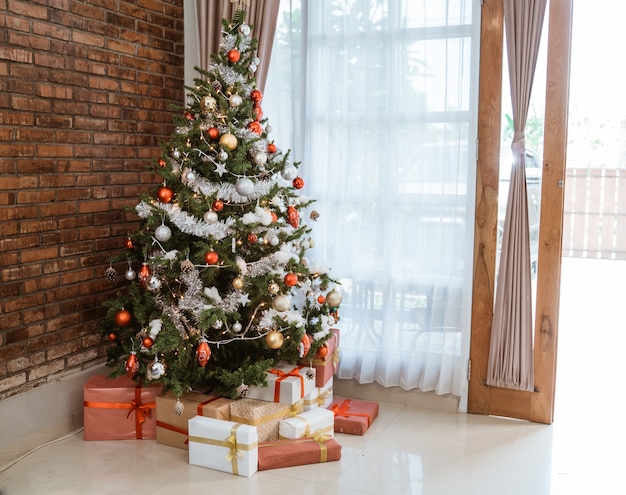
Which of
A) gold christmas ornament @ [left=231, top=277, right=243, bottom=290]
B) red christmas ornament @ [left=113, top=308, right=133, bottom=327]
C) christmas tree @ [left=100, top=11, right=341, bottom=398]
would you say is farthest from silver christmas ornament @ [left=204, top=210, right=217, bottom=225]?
red christmas ornament @ [left=113, top=308, right=133, bottom=327]

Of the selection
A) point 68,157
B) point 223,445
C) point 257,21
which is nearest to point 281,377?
point 223,445

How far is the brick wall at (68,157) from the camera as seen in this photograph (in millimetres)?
2838

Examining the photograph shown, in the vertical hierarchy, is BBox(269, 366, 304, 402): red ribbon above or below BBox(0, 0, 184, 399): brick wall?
below

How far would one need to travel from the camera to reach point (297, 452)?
2758 mm

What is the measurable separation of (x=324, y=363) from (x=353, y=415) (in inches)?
12.1

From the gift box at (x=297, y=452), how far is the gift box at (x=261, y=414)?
0.06m

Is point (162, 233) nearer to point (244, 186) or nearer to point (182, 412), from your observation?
point (244, 186)

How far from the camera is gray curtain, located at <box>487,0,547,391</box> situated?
10.1 ft

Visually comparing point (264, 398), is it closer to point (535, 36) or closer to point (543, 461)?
point (543, 461)

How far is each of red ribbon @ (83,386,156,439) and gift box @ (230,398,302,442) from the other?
0.46 metres

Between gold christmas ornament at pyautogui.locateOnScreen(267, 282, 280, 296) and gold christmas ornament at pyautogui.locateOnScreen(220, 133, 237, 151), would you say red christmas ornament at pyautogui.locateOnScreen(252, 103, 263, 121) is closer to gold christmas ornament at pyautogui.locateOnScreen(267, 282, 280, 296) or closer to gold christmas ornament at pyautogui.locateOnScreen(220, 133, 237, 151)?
gold christmas ornament at pyautogui.locateOnScreen(220, 133, 237, 151)

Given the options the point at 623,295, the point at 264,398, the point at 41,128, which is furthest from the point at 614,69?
the point at 41,128

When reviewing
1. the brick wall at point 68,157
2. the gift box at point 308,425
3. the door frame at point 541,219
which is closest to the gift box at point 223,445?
the gift box at point 308,425

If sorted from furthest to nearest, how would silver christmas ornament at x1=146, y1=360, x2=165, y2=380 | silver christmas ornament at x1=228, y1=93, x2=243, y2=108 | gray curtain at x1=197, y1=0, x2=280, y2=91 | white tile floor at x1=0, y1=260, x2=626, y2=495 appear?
1. gray curtain at x1=197, y1=0, x2=280, y2=91
2. silver christmas ornament at x1=228, y1=93, x2=243, y2=108
3. silver christmas ornament at x1=146, y1=360, x2=165, y2=380
4. white tile floor at x1=0, y1=260, x2=626, y2=495
